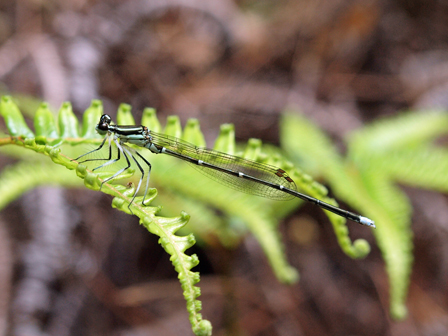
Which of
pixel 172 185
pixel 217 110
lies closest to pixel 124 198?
pixel 172 185

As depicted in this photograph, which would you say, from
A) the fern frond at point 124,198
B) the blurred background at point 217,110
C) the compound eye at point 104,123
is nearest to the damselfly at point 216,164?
the compound eye at point 104,123

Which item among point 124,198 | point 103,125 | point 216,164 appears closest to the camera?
point 124,198

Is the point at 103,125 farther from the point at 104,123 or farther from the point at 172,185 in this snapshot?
the point at 172,185

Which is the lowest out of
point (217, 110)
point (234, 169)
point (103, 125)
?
point (234, 169)

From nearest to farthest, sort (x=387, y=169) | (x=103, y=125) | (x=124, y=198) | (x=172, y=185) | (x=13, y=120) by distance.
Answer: (x=124, y=198), (x=13, y=120), (x=103, y=125), (x=172, y=185), (x=387, y=169)

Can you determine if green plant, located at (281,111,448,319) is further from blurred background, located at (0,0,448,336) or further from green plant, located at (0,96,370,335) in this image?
blurred background, located at (0,0,448,336)

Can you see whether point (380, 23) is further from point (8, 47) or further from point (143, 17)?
point (8, 47)

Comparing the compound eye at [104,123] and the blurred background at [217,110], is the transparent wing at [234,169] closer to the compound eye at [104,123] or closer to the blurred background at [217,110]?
the compound eye at [104,123]

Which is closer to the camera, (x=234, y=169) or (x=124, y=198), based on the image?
(x=124, y=198)

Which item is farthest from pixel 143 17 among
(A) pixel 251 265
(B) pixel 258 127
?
(A) pixel 251 265
